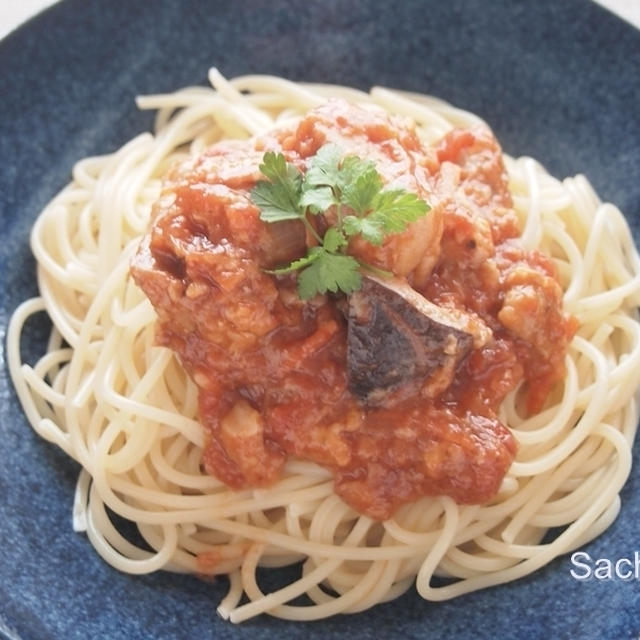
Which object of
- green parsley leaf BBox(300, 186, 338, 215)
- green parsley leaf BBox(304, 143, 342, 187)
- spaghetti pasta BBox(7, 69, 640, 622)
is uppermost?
green parsley leaf BBox(304, 143, 342, 187)

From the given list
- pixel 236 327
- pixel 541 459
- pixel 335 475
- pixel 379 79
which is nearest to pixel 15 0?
pixel 379 79

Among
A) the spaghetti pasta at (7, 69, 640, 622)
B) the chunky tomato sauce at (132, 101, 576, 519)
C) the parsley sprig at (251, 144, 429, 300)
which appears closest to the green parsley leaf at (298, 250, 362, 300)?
the parsley sprig at (251, 144, 429, 300)

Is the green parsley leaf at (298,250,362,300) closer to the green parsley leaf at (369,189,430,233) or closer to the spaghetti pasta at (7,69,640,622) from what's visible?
the green parsley leaf at (369,189,430,233)

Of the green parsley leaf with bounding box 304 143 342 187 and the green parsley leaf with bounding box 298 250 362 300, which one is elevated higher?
the green parsley leaf with bounding box 304 143 342 187

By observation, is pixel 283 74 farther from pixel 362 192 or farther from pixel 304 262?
pixel 304 262

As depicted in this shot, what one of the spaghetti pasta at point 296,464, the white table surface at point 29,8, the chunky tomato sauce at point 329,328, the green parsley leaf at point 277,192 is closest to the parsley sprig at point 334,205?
the green parsley leaf at point 277,192

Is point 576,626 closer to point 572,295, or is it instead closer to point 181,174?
point 572,295
